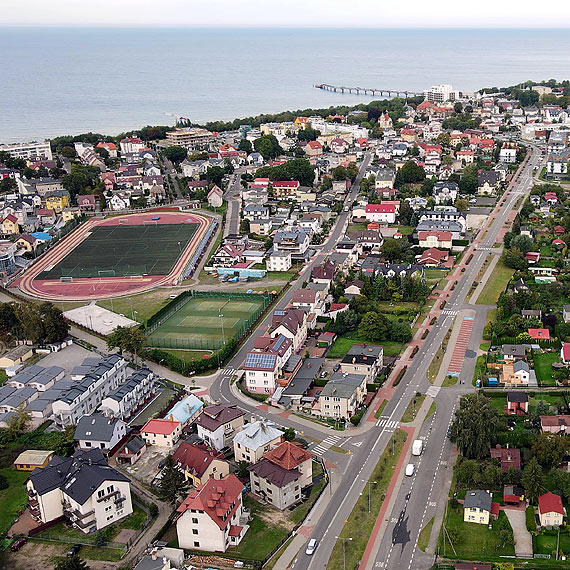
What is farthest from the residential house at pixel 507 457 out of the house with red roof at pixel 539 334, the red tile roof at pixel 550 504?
the house with red roof at pixel 539 334

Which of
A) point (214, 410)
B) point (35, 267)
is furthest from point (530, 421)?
point (35, 267)

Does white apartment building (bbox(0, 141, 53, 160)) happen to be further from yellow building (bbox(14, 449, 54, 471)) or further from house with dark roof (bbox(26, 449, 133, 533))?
house with dark roof (bbox(26, 449, 133, 533))

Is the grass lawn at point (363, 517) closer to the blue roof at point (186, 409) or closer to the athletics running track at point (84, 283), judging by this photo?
the blue roof at point (186, 409)

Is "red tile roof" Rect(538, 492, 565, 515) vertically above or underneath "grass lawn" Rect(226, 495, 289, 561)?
above

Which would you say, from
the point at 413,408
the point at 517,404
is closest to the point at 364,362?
the point at 413,408

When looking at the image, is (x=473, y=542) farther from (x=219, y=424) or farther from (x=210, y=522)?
(x=219, y=424)

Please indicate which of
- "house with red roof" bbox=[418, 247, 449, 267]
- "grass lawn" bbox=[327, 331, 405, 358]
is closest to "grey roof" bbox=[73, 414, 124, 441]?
"grass lawn" bbox=[327, 331, 405, 358]
